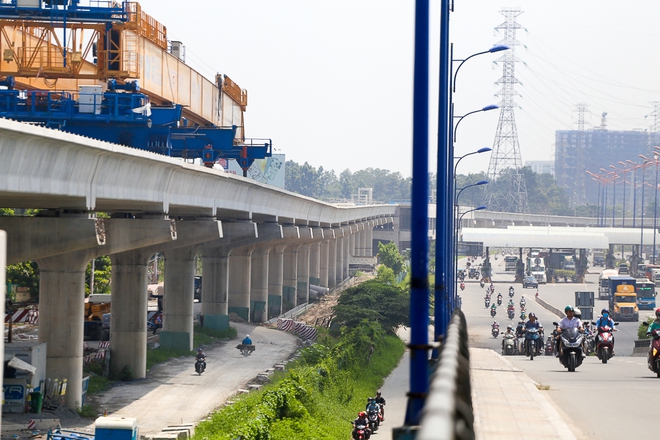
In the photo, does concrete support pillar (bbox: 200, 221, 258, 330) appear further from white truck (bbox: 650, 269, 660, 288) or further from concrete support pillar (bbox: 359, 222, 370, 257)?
concrete support pillar (bbox: 359, 222, 370, 257)

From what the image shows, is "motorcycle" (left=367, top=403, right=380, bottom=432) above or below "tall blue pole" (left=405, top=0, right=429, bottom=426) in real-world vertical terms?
below

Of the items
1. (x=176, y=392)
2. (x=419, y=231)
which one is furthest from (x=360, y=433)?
(x=419, y=231)

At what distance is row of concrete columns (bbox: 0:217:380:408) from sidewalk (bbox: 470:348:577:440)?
14227 mm

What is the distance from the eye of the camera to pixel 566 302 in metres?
96.1

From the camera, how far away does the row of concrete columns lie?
3097 cm

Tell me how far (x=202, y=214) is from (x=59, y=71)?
902 centimetres

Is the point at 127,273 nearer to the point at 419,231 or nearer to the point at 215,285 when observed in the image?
the point at 215,285

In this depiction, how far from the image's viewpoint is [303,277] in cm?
10012

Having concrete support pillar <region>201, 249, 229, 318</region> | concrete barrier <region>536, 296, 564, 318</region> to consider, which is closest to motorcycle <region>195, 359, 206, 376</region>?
concrete support pillar <region>201, 249, 229, 318</region>

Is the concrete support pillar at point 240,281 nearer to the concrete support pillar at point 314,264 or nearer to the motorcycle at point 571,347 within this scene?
the concrete support pillar at point 314,264

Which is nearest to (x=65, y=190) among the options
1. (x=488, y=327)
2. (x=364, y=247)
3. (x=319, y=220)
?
(x=488, y=327)

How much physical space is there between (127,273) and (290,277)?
1925 inches

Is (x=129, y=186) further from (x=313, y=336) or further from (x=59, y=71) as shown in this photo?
(x=313, y=336)

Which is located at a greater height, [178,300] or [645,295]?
[178,300]
